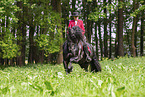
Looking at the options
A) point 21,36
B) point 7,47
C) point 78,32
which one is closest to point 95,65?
point 78,32

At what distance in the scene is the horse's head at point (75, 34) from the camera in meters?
7.86

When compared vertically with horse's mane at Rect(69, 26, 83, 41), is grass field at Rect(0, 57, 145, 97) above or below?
below

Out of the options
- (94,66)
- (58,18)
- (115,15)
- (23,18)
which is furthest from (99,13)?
(115,15)

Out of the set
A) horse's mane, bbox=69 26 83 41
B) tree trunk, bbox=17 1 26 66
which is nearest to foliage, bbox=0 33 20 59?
tree trunk, bbox=17 1 26 66

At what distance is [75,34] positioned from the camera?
26.0 feet

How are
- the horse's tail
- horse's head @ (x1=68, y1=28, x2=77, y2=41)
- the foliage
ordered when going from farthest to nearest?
the foliage, the horse's tail, horse's head @ (x1=68, y1=28, x2=77, y2=41)

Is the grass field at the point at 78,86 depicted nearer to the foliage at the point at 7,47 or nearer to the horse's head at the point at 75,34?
the horse's head at the point at 75,34

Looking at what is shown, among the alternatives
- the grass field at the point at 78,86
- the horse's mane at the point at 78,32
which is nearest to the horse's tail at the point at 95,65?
the horse's mane at the point at 78,32

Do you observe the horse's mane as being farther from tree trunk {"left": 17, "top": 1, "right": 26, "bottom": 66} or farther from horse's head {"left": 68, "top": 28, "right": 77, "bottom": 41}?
tree trunk {"left": 17, "top": 1, "right": 26, "bottom": 66}

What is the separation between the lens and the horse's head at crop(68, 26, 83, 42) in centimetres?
786

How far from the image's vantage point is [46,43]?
19.0 metres

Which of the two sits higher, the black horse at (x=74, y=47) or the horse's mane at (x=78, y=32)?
the horse's mane at (x=78, y=32)

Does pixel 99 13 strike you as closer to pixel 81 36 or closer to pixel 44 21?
pixel 44 21

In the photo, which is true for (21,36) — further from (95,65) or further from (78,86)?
(78,86)
